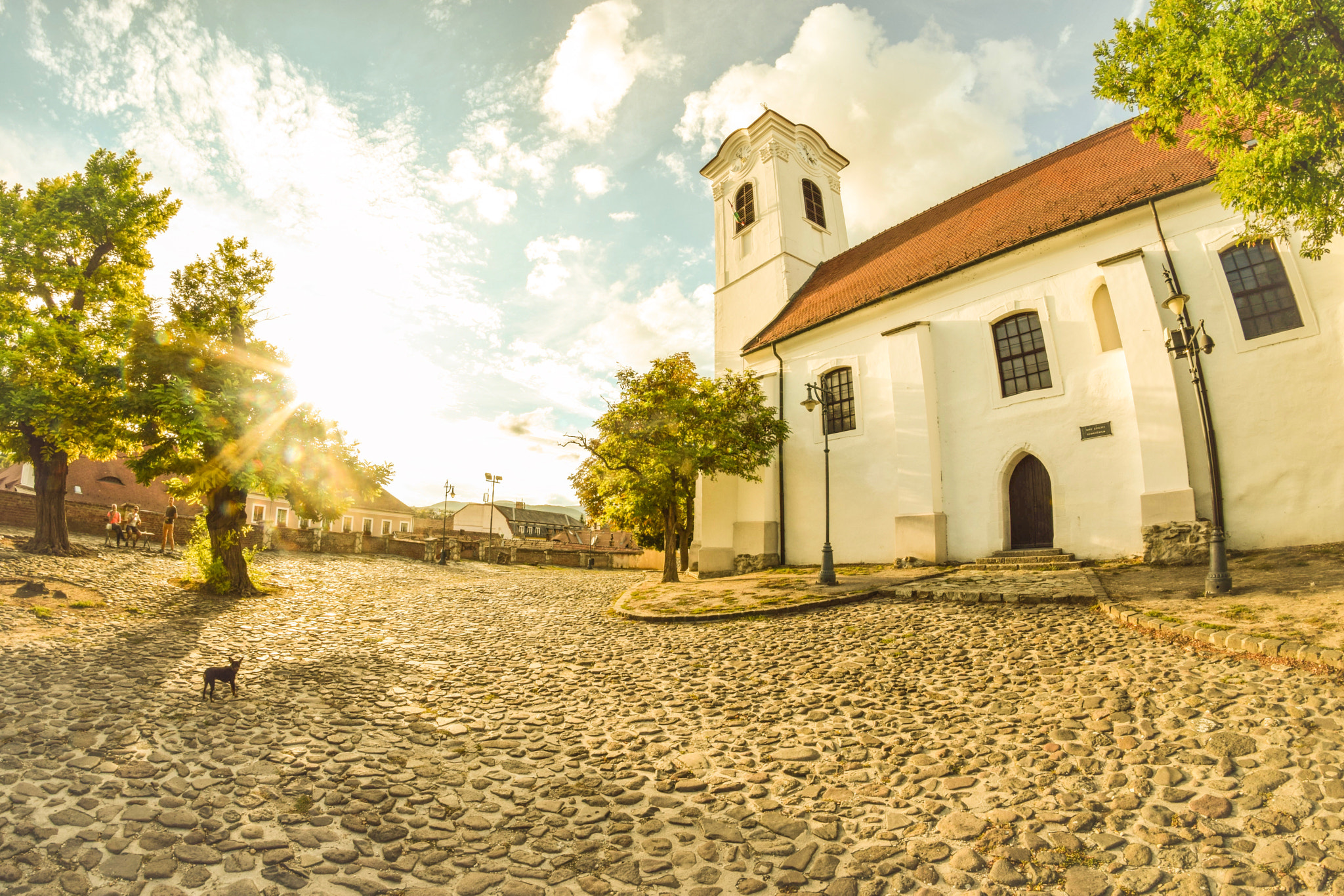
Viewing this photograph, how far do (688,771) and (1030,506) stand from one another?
13067 millimetres

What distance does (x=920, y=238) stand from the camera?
19.3 meters

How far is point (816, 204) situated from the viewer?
2608 cm

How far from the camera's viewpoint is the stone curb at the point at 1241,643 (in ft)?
17.4

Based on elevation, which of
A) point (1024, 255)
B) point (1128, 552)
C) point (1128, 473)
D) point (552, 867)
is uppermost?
point (1024, 255)

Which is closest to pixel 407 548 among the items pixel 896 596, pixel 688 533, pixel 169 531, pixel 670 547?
pixel 169 531

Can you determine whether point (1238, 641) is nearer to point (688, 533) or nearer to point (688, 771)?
point (688, 771)

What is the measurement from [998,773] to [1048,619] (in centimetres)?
499

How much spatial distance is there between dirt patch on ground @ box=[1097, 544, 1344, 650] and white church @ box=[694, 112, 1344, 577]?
110 cm

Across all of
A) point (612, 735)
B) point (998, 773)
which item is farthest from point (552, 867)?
point (998, 773)

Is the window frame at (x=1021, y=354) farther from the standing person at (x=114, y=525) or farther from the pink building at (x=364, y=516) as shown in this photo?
the pink building at (x=364, y=516)

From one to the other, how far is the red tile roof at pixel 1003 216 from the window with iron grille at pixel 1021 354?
6.43ft

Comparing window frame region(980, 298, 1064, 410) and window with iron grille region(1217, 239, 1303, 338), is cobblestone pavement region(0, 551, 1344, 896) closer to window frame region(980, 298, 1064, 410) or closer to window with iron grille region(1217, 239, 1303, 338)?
window frame region(980, 298, 1064, 410)

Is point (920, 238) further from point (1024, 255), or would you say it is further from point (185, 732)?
point (185, 732)

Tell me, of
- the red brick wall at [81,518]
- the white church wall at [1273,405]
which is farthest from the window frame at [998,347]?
the red brick wall at [81,518]
